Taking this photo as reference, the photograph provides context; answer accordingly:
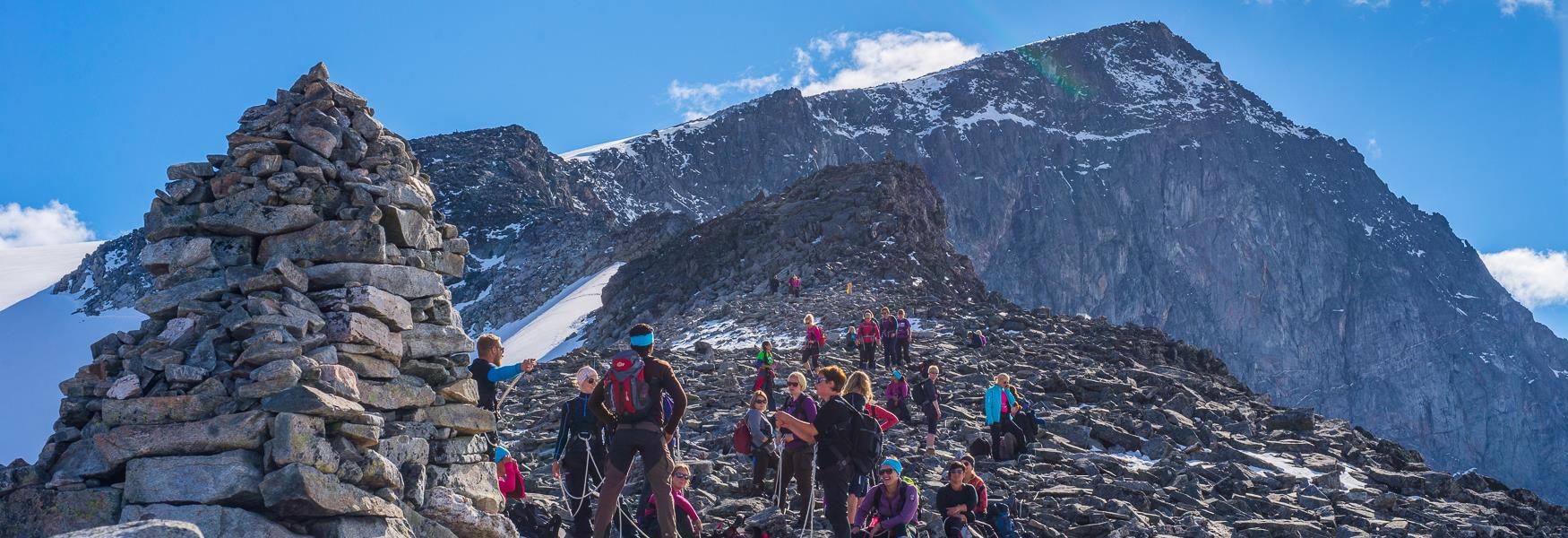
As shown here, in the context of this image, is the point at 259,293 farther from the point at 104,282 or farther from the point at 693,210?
the point at 693,210

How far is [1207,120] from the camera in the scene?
527 ft

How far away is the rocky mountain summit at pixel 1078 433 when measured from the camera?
12906 mm

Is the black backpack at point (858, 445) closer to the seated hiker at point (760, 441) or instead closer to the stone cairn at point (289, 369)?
the stone cairn at point (289, 369)

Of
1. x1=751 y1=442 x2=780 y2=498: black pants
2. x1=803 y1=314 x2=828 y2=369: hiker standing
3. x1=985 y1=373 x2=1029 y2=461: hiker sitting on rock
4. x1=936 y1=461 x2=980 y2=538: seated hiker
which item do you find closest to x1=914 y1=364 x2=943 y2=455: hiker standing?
x1=985 y1=373 x2=1029 y2=461: hiker sitting on rock

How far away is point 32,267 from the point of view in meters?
121

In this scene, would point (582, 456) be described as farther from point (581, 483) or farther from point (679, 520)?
point (679, 520)

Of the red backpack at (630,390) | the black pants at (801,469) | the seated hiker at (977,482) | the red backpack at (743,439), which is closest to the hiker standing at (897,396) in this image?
the red backpack at (743,439)

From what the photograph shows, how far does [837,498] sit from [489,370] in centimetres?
342

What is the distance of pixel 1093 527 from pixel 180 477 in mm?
8684

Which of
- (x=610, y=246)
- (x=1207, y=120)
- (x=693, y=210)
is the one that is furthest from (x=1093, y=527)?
(x=1207, y=120)

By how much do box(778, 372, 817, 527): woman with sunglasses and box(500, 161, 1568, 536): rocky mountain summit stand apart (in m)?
0.36

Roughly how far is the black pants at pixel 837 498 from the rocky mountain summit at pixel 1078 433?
1362 millimetres

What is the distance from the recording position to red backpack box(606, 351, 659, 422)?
27.1ft

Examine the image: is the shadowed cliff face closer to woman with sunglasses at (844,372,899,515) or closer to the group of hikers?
the group of hikers
